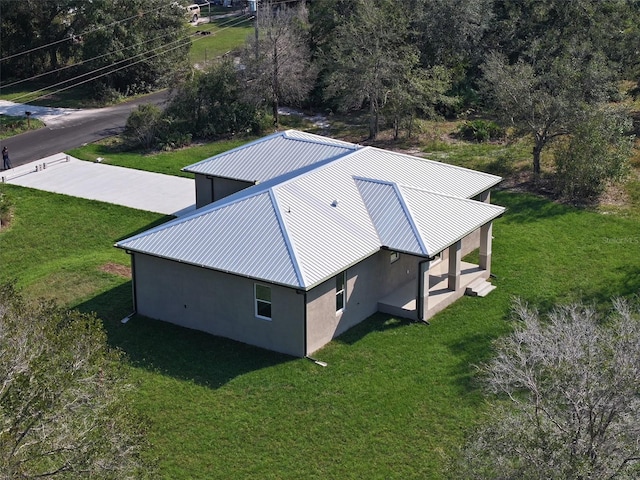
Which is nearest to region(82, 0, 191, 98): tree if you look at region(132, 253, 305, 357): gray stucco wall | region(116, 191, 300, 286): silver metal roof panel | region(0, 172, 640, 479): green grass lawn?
region(0, 172, 640, 479): green grass lawn

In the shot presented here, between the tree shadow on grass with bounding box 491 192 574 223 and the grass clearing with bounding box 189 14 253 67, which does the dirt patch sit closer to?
the tree shadow on grass with bounding box 491 192 574 223

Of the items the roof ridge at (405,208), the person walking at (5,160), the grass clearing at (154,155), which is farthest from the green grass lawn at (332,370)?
the person walking at (5,160)

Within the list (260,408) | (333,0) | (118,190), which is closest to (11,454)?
(260,408)

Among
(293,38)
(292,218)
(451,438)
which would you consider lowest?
(451,438)

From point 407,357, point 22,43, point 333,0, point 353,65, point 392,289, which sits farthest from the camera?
point 22,43

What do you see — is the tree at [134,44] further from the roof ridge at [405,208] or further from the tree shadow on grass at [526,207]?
the roof ridge at [405,208]

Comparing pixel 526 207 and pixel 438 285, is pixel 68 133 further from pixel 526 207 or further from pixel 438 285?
pixel 438 285

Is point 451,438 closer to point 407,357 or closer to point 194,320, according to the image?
point 407,357
